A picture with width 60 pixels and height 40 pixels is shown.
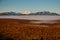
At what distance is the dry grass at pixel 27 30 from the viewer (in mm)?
1138

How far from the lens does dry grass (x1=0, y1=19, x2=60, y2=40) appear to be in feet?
3.73

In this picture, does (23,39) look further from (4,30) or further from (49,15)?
(49,15)

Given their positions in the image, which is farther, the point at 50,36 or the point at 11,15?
the point at 11,15

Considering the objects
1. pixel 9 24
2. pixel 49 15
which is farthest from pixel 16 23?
pixel 49 15

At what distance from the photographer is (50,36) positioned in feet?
3.74

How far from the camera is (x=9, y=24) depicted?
1.19 metres

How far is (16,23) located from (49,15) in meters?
0.28

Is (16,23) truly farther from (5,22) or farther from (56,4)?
(56,4)

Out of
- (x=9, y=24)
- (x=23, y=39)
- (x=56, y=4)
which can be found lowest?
(x=23, y=39)

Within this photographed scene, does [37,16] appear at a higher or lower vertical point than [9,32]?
higher

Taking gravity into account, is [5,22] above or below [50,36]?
above

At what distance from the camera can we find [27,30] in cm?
117

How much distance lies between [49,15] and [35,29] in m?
0.18

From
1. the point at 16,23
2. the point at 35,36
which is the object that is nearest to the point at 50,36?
the point at 35,36
